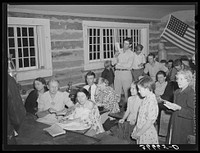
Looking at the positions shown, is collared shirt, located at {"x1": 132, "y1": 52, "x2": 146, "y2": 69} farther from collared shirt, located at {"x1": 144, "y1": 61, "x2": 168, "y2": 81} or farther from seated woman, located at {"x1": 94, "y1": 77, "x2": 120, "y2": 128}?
seated woman, located at {"x1": 94, "y1": 77, "x2": 120, "y2": 128}

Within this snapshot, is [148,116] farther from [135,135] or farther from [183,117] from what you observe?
[183,117]

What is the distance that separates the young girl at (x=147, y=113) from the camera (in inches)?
81.9

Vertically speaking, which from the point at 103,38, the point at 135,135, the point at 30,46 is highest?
the point at 103,38

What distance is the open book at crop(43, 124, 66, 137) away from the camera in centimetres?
204

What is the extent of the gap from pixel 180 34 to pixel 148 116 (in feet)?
3.44

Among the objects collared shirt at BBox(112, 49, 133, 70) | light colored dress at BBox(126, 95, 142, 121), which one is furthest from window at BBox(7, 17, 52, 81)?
light colored dress at BBox(126, 95, 142, 121)

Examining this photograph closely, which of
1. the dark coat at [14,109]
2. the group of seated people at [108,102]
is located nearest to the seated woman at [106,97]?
the group of seated people at [108,102]

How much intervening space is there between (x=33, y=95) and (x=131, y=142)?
111 centimetres

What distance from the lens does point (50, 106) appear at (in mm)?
2568

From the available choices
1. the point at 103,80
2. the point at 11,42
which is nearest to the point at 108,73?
the point at 103,80

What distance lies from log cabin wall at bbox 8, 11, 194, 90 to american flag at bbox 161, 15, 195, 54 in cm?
6

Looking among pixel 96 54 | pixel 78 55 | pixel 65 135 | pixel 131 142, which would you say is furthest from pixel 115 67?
pixel 65 135

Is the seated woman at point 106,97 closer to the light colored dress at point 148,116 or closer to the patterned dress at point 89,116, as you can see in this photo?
the patterned dress at point 89,116

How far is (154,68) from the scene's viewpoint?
2574 mm
